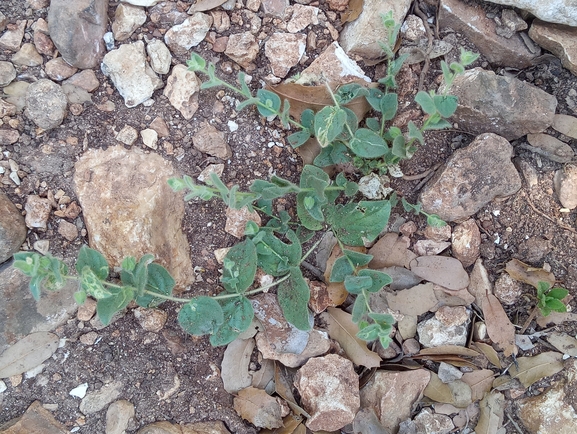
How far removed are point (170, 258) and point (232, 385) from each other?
0.71 meters

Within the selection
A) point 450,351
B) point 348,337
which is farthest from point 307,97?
point 450,351

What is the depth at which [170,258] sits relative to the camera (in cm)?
257

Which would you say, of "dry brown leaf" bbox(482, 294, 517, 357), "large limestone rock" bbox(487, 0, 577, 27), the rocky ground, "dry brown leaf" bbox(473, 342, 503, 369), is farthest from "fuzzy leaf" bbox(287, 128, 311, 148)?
"dry brown leaf" bbox(473, 342, 503, 369)

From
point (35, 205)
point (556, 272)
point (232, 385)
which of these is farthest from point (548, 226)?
point (35, 205)

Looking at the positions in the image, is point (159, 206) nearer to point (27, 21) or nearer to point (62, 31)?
point (62, 31)

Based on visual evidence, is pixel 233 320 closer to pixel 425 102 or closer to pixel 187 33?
pixel 425 102

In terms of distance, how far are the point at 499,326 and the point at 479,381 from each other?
0.99ft

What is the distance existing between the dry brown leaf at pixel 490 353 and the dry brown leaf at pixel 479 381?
2.1 inches

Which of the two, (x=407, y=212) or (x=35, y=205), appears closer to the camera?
(x=35, y=205)

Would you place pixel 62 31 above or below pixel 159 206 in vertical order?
above

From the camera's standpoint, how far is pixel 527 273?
2723 millimetres

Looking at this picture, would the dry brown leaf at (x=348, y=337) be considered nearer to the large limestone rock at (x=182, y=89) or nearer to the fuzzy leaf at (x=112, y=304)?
the fuzzy leaf at (x=112, y=304)

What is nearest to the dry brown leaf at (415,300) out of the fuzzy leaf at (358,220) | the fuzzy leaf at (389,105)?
the fuzzy leaf at (358,220)

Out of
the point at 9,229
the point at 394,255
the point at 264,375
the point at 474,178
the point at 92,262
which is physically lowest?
the point at 264,375
